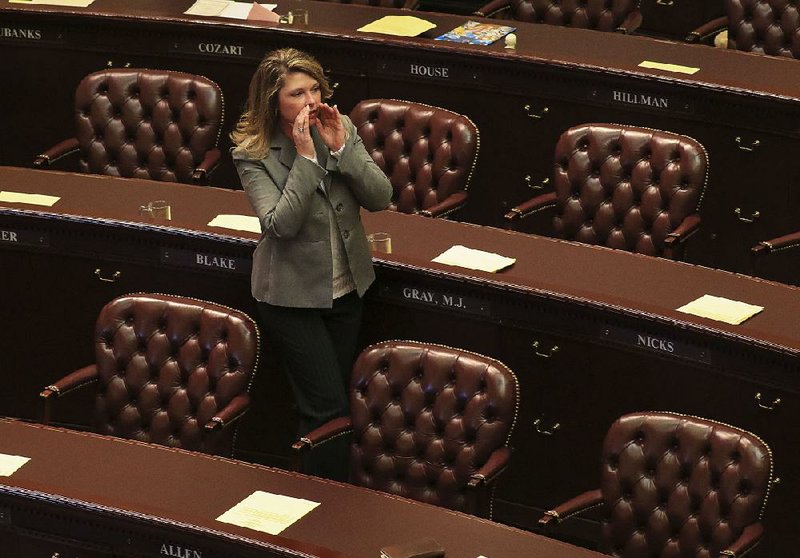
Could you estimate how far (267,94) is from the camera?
16.3ft

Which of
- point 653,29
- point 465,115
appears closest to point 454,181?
point 465,115

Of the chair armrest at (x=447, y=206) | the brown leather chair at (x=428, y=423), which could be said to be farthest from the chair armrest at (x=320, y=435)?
the chair armrest at (x=447, y=206)

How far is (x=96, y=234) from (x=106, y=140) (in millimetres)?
939

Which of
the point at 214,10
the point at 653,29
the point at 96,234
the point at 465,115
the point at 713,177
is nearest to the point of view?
the point at 96,234

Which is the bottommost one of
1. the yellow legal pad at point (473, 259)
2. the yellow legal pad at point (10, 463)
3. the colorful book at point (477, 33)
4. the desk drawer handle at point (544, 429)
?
the desk drawer handle at point (544, 429)

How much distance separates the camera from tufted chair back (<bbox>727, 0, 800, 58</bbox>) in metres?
6.91

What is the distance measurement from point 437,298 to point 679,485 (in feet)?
3.98

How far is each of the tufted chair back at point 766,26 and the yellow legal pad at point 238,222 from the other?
249 centimetres

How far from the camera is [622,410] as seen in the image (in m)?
5.09

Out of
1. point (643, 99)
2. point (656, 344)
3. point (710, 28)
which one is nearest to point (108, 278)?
point (656, 344)

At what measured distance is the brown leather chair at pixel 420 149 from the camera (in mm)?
6047

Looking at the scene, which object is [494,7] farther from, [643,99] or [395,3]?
[643,99]

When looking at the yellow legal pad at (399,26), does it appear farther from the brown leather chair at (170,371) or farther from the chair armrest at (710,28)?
the brown leather chair at (170,371)

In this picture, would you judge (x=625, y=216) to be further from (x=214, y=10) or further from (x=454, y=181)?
(x=214, y=10)
